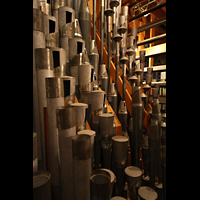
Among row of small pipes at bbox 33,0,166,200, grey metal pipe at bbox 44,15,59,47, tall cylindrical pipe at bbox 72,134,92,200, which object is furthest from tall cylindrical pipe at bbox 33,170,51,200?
grey metal pipe at bbox 44,15,59,47

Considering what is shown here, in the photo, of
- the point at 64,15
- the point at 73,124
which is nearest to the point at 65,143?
the point at 73,124

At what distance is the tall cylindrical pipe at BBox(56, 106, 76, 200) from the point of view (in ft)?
1.75

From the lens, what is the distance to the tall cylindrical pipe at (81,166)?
0.49 m

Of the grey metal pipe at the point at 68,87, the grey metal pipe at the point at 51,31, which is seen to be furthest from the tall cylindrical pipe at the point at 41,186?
the grey metal pipe at the point at 51,31

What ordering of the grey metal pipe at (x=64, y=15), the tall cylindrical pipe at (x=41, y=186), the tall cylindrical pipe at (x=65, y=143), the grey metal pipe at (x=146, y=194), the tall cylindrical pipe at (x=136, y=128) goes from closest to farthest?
the tall cylindrical pipe at (x=41, y=186) → the tall cylindrical pipe at (x=65, y=143) → the grey metal pipe at (x=146, y=194) → the grey metal pipe at (x=64, y=15) → the tall cylindrical pipe at (x=136, y=128)

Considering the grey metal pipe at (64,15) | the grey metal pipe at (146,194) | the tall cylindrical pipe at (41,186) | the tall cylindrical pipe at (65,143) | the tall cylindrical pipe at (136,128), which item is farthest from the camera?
the tall cylindrical pipe at (136,128)

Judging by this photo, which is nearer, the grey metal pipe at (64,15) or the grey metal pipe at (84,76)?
the grey metal pipe at (84,76)

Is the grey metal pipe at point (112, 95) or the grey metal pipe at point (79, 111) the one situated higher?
the grey metal pipe at point (112, 95)

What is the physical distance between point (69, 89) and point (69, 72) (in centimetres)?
23

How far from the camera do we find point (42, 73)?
0.61 metres

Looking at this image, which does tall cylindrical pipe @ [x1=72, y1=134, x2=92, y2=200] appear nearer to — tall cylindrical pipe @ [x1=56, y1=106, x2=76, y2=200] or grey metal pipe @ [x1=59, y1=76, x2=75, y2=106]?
tall cylindrical pipe @ [x1=56, y1=106, x2=76, y2=200]

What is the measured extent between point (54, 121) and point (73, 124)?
3.4 inches

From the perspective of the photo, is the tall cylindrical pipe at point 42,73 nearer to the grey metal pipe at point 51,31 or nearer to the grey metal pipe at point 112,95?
the grey metal pipe at point 51,31
